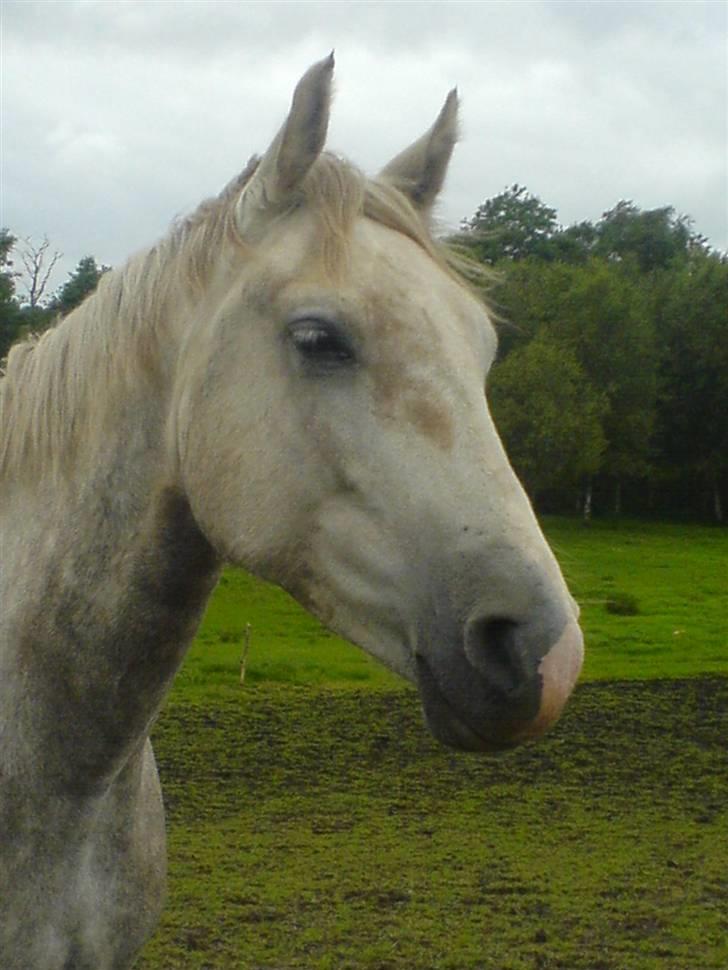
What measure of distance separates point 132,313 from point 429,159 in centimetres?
87

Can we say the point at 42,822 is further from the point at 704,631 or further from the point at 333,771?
the point at 704,631

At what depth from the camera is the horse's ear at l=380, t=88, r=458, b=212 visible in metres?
2.82

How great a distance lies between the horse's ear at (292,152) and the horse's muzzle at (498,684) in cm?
110

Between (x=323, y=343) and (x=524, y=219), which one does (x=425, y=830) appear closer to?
(x=323, y=343)

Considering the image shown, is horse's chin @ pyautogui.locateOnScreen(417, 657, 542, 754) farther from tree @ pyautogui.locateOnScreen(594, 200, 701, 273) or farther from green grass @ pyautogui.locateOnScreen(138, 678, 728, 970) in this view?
tree @ pyautogui.locateOnScreen(594, 200, 701, 273)

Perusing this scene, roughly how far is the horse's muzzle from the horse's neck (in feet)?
2.60

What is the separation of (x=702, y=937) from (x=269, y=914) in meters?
2.63

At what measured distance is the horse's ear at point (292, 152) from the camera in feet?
7.67

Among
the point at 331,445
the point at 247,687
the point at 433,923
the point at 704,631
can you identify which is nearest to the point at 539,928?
the point at 433,923

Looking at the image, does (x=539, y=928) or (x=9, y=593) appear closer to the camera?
(x=9, y=593)

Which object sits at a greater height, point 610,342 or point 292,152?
point 610,342

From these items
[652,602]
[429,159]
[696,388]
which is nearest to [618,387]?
[696,388]

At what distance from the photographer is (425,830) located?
8.55m

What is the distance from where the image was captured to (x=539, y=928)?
21.7ft
